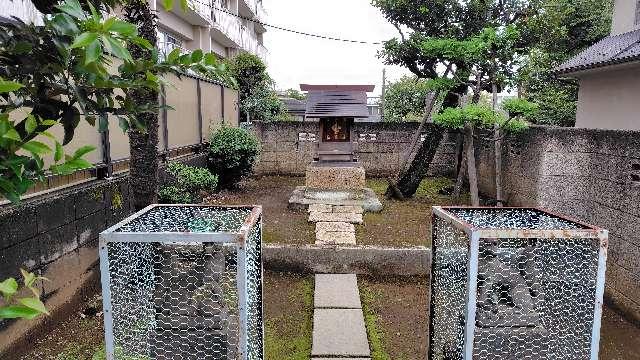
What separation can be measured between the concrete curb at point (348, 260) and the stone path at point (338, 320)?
0.67 ft

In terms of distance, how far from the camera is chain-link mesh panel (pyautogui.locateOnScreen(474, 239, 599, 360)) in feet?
9.33

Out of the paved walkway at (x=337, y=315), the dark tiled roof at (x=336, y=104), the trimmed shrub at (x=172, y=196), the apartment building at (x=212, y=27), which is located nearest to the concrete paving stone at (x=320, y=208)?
the paved walkway at (x=337, y=315)

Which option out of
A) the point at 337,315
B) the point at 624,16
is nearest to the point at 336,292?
the point at 337,315

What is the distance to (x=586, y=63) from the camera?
9.26 m

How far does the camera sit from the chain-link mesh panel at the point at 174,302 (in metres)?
2.90

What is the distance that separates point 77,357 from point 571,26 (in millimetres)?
15515

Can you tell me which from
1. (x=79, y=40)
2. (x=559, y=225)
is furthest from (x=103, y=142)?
(x=559, y=225)

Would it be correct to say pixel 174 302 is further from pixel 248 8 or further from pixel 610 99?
pixel 248 8

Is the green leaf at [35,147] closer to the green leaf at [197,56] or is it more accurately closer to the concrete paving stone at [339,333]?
the green leaf at [197,56]

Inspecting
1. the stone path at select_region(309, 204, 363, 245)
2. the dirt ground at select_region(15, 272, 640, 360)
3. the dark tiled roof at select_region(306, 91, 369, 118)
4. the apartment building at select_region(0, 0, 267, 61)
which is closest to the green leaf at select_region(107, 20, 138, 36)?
the dirt ground at select_region(15, 272, 640, 360)

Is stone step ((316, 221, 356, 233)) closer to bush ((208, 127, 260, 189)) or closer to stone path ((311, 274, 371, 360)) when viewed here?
stone path ((311, 274, 371, 360))

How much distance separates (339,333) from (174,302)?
1842 millimetres

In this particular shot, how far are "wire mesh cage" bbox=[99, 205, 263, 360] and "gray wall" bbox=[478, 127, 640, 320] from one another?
173 inches

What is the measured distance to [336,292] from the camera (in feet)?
17.2
